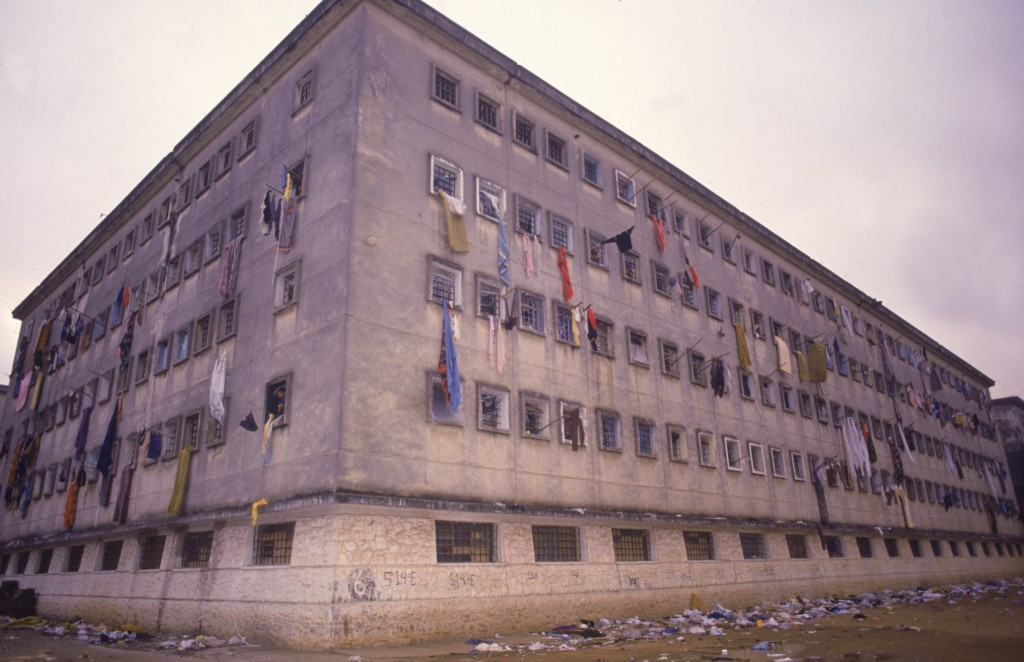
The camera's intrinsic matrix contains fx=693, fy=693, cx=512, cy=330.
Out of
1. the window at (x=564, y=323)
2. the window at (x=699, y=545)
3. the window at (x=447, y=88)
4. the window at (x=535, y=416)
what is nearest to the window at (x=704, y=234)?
the window at (x=564, y=323)

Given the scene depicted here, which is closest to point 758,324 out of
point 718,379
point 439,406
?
point 718,379

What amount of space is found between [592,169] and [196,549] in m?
20.6

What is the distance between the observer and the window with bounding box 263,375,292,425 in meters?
19.6

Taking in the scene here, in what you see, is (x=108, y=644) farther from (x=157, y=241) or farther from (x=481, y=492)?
(x=157, y=241)

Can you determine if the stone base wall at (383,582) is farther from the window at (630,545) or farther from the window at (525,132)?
the window at (525,132)

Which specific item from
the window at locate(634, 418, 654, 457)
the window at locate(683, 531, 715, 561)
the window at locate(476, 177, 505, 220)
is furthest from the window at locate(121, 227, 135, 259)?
the window at locate(683, 531, 715, 561)

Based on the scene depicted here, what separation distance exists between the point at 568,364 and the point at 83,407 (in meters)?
23.7

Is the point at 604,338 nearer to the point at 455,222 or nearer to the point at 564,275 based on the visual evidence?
the point at 564,275

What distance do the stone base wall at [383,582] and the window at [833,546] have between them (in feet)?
15.9

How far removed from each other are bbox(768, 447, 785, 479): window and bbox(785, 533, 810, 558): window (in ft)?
8.95

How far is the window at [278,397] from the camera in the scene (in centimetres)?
1956

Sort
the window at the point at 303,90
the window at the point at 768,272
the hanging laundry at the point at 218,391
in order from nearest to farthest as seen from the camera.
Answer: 1. the hanging laundry at the point at 218,391
2. the window at the point at 303,90
3. the window at the point at 768,272

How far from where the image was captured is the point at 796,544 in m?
32.2

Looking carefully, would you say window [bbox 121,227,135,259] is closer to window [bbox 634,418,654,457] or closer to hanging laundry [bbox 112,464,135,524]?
hanging laundry [bbox 112,464,135,524]
